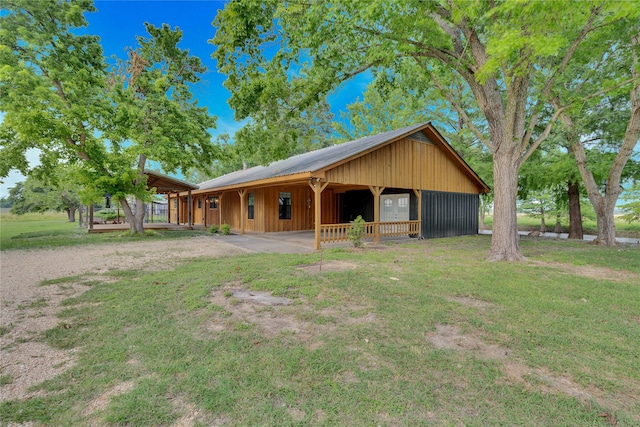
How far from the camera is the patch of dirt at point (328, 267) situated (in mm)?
6328

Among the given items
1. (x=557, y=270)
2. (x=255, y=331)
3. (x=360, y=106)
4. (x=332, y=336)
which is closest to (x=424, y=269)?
(x=557, y=270)

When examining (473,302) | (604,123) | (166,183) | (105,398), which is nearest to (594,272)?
(473,302)

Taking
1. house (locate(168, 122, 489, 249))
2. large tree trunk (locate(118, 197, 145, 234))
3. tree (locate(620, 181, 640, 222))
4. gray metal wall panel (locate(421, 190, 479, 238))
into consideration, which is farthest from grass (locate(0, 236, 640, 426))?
tree (locate(620, 181, 640, 222))

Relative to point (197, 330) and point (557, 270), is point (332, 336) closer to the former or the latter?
point (197, 330)

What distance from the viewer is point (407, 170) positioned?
12383 mm

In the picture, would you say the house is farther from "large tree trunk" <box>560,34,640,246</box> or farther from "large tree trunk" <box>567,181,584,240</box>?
"large tree trunk" <box>560,34,640,246</box>

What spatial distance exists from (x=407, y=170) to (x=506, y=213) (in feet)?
16.4

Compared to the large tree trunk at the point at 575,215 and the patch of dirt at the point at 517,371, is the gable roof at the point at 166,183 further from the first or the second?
the large tree trunk at the point at 575,215

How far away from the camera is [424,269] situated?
21.3 ft

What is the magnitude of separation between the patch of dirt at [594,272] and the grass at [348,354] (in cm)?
70

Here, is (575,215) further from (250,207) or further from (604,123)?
(250,207)

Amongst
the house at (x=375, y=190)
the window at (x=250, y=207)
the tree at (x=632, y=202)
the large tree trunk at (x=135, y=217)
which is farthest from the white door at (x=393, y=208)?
the large tree trunk at (x=135, y=217)

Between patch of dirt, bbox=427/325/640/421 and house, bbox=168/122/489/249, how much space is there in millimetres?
6594

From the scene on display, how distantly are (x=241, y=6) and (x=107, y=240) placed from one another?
10.3 metres
